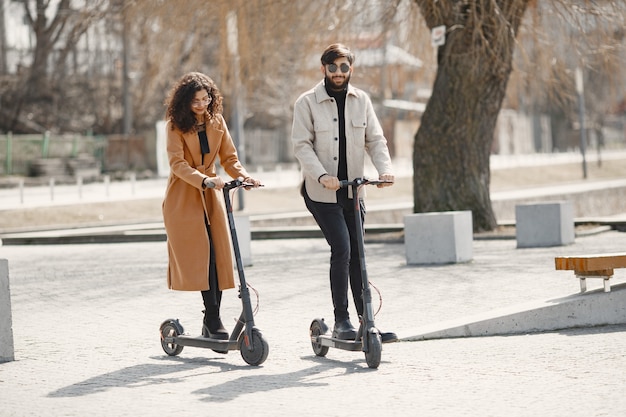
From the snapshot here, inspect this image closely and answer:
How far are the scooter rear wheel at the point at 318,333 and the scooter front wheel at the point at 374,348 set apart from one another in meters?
0.64

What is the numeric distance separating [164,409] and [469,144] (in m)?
12.7

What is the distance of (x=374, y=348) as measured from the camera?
23.7ft

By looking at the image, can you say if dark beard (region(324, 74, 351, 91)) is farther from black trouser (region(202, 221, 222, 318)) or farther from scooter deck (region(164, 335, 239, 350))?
scooter deck (region(164, 335, 239, 350))

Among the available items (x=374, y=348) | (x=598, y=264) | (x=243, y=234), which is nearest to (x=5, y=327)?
(x=374, y=348)

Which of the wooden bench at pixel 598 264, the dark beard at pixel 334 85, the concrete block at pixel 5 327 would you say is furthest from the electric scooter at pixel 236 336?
the wooden bench at pixel 598 264

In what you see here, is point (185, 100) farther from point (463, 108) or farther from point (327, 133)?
point (463, 108)

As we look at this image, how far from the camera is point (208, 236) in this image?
26.3 feet

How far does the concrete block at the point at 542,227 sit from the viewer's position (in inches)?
628

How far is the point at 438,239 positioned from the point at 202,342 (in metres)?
6.46

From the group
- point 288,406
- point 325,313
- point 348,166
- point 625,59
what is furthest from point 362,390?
point 625,59

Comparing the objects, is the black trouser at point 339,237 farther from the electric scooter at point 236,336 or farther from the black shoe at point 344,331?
the electric scooter at point 236,336

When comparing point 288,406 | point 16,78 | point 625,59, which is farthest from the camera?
point 16,78

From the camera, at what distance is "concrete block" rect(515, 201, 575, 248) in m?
16.0

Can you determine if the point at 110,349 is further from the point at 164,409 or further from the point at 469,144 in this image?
the point at 469,144
